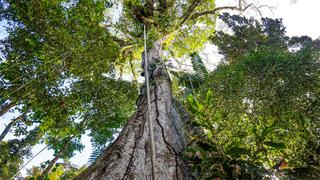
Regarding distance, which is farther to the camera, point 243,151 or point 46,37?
point 46,37

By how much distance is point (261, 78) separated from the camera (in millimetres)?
4766

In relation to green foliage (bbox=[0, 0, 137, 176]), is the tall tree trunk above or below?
below

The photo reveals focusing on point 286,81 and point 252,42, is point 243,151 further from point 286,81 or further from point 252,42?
point 252,42

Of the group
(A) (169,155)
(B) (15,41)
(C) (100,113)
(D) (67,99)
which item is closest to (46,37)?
(B) (15,41)

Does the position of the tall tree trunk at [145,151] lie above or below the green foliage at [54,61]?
below

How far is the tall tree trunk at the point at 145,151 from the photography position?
1952 mm

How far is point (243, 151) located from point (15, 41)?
508 centimetres

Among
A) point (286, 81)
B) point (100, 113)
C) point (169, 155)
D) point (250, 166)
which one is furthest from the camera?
point (100, 113)

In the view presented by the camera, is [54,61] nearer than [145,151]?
No

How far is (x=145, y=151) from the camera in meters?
2.36

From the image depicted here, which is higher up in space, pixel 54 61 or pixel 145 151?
pixel 54 61

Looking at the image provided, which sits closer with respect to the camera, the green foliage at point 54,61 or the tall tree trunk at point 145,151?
the tall tree trunk at point 145,151

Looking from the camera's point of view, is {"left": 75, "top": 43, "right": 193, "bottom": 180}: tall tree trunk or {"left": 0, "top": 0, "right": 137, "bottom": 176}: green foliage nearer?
{"left": 75, "top": 43, "right": 193, "bottom": 180}: tall tree trunk

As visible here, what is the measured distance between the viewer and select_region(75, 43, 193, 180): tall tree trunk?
1952 mm
